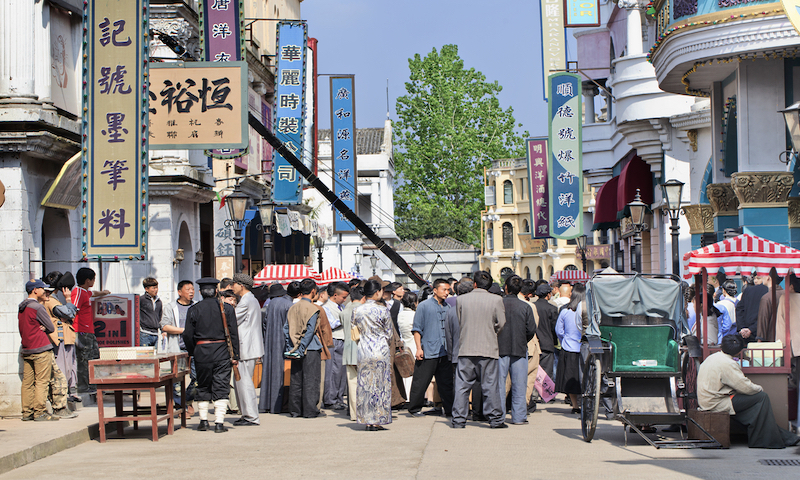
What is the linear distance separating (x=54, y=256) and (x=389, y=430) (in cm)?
663

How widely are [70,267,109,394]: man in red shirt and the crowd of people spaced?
2 centimetres

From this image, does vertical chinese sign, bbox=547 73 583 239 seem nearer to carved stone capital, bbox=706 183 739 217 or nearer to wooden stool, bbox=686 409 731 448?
carved stone capital, bbox=706 183 739 217

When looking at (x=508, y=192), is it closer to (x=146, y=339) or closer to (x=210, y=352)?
(x=146, y=339)

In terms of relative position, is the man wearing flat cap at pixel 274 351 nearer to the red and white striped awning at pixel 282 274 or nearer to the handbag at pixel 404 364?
the handbag at pixel 404 364

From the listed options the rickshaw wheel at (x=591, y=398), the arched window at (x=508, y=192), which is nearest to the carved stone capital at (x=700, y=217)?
the rickshaw wheel at (x=591, y=398)

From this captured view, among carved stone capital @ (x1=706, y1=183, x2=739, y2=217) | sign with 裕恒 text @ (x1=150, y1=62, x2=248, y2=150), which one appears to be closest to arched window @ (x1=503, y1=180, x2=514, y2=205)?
carved stone capital @ (x1=706, y1=183, x2=739, y2=217)

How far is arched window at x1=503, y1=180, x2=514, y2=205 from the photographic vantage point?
261 ft

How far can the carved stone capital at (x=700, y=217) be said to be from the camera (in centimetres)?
2173

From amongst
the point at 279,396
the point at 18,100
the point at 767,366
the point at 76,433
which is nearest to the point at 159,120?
the point at 18,100

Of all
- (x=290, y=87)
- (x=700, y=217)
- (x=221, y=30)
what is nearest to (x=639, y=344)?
(x=700, y=217)

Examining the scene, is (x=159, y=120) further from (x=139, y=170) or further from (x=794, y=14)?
(x=794, y=14)

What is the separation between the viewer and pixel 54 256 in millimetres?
15305

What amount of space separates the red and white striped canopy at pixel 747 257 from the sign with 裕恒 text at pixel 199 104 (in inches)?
286

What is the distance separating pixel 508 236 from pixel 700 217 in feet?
197
